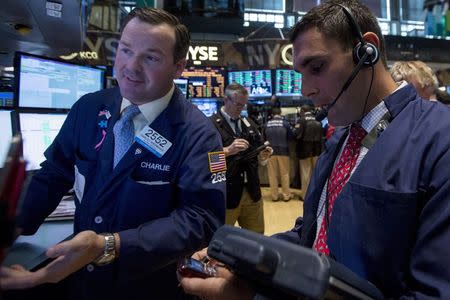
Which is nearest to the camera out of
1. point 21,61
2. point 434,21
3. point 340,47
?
point 340,47

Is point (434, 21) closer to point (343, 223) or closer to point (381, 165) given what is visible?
point (381, 165)

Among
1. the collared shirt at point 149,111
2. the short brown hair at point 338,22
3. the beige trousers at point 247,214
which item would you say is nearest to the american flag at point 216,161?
the collared shirt at point 149,111

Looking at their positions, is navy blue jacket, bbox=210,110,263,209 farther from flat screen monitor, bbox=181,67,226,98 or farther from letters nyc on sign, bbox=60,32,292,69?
letters nyc on sign, bbox=60,32,292,69

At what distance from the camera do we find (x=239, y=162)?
3.45m

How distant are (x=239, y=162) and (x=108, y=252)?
2.44 m

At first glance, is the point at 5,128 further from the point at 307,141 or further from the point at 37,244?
the point at 307,141

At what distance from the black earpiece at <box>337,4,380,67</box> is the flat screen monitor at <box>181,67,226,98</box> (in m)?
5.14

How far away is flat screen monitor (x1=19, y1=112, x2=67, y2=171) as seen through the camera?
1986 millimetres

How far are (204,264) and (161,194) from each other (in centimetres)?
42

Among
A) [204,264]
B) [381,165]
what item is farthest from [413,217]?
[204,264]

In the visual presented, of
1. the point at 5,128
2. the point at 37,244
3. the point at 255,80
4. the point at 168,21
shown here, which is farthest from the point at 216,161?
the point at 255,80

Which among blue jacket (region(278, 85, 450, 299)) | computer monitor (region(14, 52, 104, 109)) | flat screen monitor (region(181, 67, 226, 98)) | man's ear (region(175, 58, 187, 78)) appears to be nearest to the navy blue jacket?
computer monitor (region(14, 52, 104, 109))

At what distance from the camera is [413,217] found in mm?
831

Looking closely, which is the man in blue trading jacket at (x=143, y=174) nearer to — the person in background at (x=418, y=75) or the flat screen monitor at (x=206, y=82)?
the person in background at (x=418, y=75)
